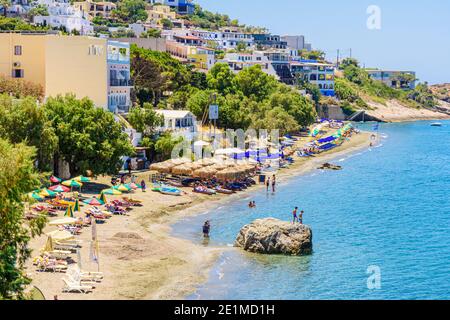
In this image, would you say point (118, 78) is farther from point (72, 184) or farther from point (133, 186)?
point (72, 184)

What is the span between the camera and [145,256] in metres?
38.1

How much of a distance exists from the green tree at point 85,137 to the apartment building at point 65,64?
1244cm

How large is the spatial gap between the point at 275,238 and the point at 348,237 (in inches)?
316

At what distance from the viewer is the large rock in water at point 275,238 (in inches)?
1591

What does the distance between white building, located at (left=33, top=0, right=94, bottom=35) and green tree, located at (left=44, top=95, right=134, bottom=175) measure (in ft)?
245

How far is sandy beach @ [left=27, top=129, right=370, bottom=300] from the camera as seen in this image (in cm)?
3191

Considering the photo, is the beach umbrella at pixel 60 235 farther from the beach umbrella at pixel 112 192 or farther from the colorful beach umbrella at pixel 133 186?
the colorful beach umbrella at pixel 133 186

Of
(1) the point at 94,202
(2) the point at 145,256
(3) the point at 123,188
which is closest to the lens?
(2) the point at 145,256

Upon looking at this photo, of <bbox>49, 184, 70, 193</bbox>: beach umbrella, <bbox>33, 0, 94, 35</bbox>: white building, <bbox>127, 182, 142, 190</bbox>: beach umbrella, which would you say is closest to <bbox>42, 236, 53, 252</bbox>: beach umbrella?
<bbox>49, 184, 70, 193</bbox>: beach umbrella

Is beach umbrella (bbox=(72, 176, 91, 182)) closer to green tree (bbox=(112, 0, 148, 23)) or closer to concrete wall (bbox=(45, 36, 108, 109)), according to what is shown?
concrete wall (bbox=(45, 36, 108, 109))

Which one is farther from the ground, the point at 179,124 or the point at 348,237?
the point at 179,124

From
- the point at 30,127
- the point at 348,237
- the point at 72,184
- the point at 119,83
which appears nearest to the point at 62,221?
the point at 72,184
